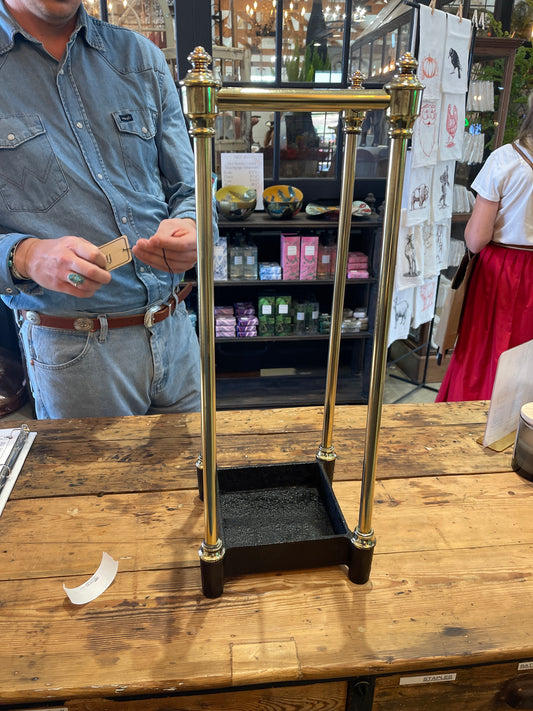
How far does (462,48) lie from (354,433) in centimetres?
241

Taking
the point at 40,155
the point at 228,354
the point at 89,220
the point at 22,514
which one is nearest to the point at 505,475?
the point at 22,514

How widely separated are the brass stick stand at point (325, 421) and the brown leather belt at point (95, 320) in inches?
21.0

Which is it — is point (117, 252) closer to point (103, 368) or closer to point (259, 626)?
point (103, 368)

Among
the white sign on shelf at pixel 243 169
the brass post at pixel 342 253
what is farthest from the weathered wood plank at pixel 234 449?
the white sign on shelf at pixel 243 169

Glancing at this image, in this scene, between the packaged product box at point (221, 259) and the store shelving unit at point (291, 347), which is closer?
the packaged product box at point (221, 259)

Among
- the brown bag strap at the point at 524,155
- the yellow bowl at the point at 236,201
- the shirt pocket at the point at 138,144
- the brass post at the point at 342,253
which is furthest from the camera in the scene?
the yellow bowl at the point at 236,201

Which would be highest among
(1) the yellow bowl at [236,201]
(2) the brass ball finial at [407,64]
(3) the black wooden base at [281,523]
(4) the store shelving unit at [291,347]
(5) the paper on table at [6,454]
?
(2) the brass ball finial at [407,64]

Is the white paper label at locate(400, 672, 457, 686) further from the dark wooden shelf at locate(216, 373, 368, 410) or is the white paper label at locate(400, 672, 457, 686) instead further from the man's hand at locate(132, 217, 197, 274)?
the dark wooden shelf at locate(216, 373, 368, 410)

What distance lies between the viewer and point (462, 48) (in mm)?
2697

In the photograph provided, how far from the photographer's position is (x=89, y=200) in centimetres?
125

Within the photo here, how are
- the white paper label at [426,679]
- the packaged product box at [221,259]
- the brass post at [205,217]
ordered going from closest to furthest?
the brass post at [205,217], the white paper label at [426,679], the packaged product box at [221,259]

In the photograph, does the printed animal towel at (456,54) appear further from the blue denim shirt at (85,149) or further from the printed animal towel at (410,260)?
the blue denim shirt at (85,149)

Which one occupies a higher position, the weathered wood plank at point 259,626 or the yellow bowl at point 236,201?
the yellow bowl at point 236,201

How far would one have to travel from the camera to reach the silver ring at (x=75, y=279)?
3.35ft
